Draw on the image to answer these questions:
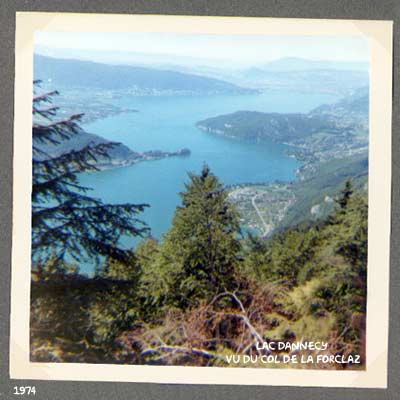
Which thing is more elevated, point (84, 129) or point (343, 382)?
point (84, 129)

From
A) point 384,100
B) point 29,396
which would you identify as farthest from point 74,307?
point 384,100

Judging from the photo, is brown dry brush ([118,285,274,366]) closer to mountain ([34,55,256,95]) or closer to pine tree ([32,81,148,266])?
pine tree ([32,81,148,266])

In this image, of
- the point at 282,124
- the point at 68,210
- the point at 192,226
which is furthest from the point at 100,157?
the point at 282,124

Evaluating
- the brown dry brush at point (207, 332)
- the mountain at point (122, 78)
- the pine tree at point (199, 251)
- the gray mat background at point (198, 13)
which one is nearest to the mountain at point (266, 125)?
the mountain at point (122, 78)

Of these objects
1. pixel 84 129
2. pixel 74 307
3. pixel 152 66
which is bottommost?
pixel 74 307

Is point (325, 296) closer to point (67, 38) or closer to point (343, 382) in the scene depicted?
point (343, 382)

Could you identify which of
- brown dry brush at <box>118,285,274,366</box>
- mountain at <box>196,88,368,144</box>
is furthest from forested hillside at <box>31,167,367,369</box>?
mountain at <box>196,88,368,144</box>
